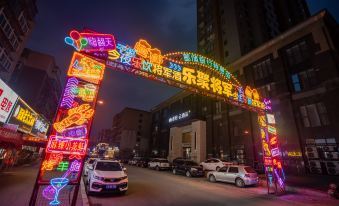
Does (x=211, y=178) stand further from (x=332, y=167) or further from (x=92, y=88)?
(x=92, y=88)

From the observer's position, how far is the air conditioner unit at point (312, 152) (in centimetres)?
1932

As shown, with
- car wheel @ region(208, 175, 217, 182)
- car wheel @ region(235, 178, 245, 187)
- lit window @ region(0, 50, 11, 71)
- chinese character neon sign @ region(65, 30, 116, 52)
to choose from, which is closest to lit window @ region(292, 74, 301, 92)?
car wheel @ region(235, 178, 245, 187)

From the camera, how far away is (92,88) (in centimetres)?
687

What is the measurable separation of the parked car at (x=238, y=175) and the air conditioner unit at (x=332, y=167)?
976cm

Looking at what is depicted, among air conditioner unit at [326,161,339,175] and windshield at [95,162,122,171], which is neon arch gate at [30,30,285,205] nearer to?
windshield at [95,162,122,171]

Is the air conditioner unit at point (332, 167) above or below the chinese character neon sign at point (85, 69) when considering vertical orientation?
below

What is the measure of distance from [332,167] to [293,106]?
24.9 feet

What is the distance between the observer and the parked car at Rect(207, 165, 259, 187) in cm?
1378

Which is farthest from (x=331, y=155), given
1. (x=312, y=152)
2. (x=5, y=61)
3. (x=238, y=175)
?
(x=5, y=61)

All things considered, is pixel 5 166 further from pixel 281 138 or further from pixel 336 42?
pixel 336 42

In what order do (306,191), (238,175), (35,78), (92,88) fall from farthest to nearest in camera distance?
(35,78) < (238,175) < (306,191) < (92,88)

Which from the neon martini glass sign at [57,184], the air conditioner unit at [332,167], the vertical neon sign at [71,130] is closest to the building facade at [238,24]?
the air conditioner unit at [332,167]

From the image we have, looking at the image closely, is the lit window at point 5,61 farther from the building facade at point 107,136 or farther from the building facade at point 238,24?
the building facade at point 107,136

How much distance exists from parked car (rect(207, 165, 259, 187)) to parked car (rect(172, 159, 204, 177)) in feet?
11.3
